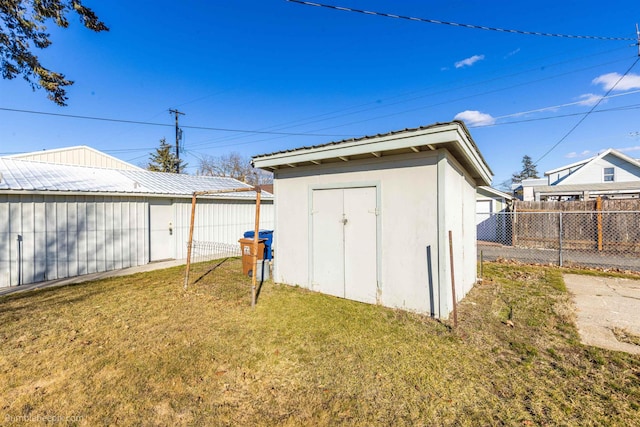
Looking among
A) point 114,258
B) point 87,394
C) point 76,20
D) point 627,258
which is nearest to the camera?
point 87,394

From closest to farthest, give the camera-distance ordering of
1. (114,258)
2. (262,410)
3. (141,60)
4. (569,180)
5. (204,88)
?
(262,410)
(114,258)
(141,60)
(204,88)
(569,180)

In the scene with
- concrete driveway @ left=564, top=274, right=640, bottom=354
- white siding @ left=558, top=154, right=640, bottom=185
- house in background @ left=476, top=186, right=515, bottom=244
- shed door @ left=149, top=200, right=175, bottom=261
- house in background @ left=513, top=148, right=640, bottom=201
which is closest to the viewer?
concrete driveway @ left=564, top=274, right=640, bottom=354

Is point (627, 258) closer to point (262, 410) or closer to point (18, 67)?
point (262, 410)

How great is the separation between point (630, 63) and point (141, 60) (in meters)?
19.2

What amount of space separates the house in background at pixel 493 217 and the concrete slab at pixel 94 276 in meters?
13.6

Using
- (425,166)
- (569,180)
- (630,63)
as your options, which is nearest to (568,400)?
(425,166)

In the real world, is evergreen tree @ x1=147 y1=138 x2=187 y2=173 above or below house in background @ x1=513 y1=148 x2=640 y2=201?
above

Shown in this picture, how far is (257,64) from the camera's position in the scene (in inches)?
575

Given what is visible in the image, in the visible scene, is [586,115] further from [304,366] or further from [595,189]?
[304,366]

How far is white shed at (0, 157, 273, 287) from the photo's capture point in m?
6.33

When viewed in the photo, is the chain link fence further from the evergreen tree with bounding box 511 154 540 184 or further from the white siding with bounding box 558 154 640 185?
the evergreen tree with bounding box 511 154 540 184

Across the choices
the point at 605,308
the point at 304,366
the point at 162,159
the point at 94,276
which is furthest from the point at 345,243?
the point at 162,159

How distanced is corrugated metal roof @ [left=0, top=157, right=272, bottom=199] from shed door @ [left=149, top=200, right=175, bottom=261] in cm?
59

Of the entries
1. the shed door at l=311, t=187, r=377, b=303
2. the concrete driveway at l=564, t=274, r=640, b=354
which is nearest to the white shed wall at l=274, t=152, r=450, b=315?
the shed door at l=311, t=187, r=377, b=303
